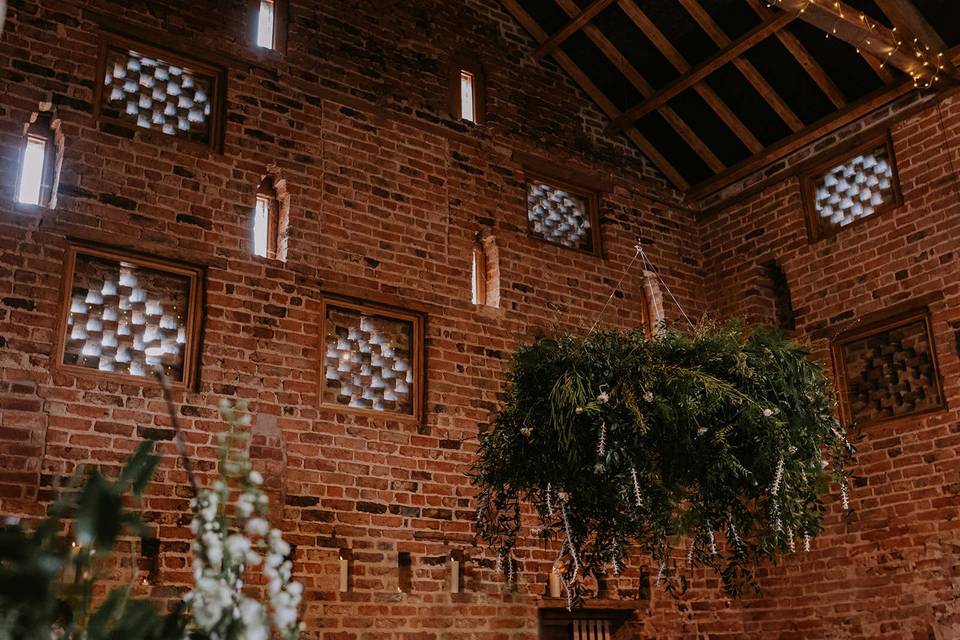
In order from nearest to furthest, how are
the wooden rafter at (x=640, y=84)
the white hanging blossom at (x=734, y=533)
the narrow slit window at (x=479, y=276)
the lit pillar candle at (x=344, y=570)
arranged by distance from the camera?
the white hanging blossom at (x=734, y=533) → the lit pillar candle at (x=344, y=570) → the narrow slit window at (x=479, y=276) → the wooden rafter at (x=640, y=84)

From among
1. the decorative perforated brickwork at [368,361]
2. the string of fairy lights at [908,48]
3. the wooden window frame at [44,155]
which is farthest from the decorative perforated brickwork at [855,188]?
the wooden window frame at [44,155]

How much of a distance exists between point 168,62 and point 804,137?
15.8 feet

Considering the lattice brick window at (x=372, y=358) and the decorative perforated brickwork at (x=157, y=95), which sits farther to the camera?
the lattice brick window at (x=372, y=358)

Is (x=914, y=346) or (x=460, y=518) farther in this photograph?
(x=914, y=346)

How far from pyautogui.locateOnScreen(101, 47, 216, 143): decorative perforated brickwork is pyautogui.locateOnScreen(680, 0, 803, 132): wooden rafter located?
360cm

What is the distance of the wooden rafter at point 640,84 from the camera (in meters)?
7.88

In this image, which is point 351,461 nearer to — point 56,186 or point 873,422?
point 56,186

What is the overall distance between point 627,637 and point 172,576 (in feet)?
10.8

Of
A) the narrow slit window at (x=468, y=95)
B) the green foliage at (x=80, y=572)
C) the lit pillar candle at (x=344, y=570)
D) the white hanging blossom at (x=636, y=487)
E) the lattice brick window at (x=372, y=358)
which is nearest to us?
the green foliage at (x=80, y=572)

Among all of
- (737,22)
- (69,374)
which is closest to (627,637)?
(69,374)

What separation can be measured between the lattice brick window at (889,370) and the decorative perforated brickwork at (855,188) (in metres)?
0.91

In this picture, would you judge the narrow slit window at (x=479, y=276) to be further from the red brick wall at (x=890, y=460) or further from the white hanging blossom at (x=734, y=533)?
the white hanging blossom at (x=734, y=533)

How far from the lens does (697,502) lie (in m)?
4.21

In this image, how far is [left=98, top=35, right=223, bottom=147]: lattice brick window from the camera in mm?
5828
